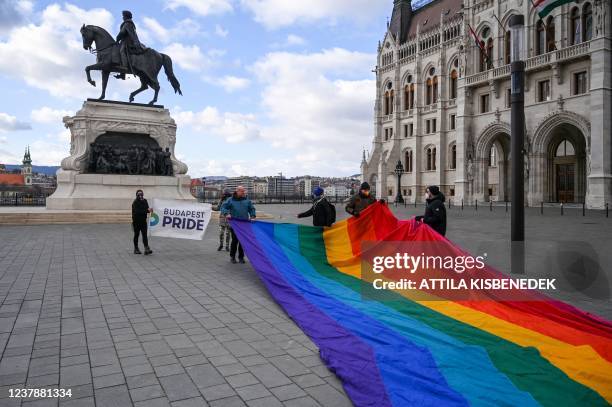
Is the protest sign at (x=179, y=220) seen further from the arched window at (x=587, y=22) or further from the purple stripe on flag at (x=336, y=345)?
the arched window at (x=587, y=22)

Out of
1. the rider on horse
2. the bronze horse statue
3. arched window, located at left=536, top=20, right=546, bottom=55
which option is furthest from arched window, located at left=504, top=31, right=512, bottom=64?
the rider on horse

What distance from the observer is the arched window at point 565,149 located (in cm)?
3941

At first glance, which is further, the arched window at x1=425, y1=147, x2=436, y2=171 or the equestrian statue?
the arched window at x1=425, y1=147, x2=436, y2=171

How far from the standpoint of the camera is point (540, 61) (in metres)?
38.0

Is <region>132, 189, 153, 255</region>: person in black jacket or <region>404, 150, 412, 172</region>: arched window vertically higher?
Answer: <region>404, 150, 412, 172</region>: arched window

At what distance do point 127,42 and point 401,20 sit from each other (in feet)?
167

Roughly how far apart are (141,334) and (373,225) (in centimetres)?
553

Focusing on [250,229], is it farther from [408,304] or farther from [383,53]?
[383,53]

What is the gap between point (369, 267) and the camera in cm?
838

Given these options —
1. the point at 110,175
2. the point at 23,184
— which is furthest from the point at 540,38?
the point at 23,184

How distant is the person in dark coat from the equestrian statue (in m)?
20.5

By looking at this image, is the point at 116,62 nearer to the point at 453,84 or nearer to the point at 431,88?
the point at 453,84

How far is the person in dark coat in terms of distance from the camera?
9.91 metres

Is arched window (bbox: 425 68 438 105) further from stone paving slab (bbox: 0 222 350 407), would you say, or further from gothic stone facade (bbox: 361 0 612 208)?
stone paving slab (bbox: 0 222 350 407)
